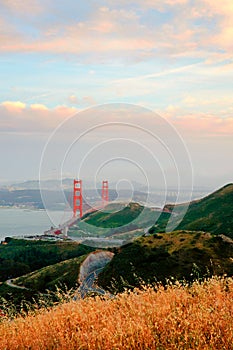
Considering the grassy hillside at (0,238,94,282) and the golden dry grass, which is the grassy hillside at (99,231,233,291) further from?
the golden dry grass

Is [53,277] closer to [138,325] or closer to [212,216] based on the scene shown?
[212,216]

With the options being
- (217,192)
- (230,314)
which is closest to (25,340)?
(230,314)

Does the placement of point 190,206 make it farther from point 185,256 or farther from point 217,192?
point 185,256

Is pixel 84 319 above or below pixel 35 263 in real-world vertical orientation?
above

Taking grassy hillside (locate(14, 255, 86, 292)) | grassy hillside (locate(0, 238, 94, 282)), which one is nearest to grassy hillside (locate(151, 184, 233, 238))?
grassy hillside (locate(0, 238, 94, 282))

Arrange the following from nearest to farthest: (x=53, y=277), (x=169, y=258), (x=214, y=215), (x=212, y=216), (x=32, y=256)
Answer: (x=169, y=258) < (x=53, y=277) < (x=212, y=216) < (x=32, y=256) < (x=214, y=215)

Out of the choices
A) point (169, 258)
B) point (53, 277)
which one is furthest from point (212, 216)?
point (169, 258)
